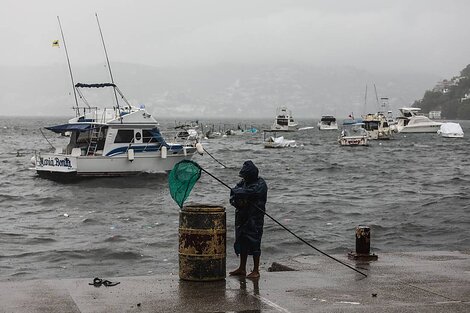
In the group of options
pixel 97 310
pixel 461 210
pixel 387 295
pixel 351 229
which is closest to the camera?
pixel 97 310

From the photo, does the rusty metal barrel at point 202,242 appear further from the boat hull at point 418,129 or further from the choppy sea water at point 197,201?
the boat hull at point 418,129

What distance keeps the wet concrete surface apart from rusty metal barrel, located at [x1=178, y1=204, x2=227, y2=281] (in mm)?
171

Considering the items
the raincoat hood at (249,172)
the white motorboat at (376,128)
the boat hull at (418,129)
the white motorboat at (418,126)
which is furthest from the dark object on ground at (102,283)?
the boat hull at (418,129)

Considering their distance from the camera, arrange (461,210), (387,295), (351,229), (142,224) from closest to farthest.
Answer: (387,295)
(351,229)
(142,224)
(461,210)

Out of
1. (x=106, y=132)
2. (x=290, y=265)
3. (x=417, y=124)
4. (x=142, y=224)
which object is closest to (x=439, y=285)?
(x=290, y=265)

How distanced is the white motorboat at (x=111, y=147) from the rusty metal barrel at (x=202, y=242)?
26800mm

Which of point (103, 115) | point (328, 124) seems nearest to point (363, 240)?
point (103, 115)

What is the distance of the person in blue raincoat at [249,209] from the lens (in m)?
11.3

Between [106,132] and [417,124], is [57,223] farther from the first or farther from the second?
[417,124]

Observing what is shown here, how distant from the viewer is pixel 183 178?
12023 millimetres

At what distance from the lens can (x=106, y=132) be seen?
37.7m

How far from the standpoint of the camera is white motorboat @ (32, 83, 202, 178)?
37531 mm

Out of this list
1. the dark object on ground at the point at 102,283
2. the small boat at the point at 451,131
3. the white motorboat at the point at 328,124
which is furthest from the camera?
the white motorboat at the point at 328,124

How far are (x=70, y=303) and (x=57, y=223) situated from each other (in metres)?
16.8
